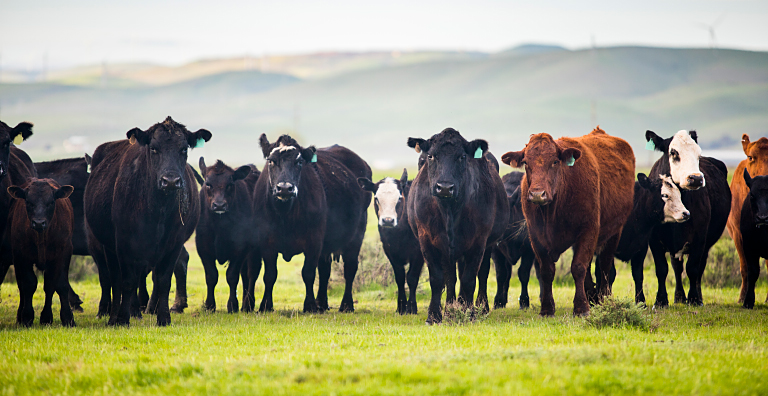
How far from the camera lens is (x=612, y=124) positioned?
17675cm

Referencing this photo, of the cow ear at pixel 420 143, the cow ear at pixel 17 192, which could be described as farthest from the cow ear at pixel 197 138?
the cow ear at pixel 420 143

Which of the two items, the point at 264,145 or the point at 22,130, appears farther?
the point at 264,145

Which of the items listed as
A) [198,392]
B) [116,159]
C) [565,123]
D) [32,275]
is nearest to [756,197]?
[198,392]

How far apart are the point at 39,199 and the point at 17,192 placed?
0.41 m

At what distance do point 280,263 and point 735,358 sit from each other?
18055mm

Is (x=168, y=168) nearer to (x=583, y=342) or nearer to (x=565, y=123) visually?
(x=583, y=342)

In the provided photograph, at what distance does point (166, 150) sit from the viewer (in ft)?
31.2

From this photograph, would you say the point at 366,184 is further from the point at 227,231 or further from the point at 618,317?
the point at 618,317

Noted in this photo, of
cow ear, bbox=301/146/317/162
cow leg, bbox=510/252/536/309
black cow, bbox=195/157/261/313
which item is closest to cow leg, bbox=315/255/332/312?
black cow, bbox=195/157/261/313

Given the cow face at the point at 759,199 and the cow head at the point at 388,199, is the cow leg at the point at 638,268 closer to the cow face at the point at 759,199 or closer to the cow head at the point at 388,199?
the cow face at the point at 759,199

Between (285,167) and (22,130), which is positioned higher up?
(22,130)

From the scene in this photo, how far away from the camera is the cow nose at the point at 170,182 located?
362 inches

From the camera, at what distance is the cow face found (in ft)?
34.3

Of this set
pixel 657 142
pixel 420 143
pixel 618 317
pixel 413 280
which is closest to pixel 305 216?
pixel 413 280
